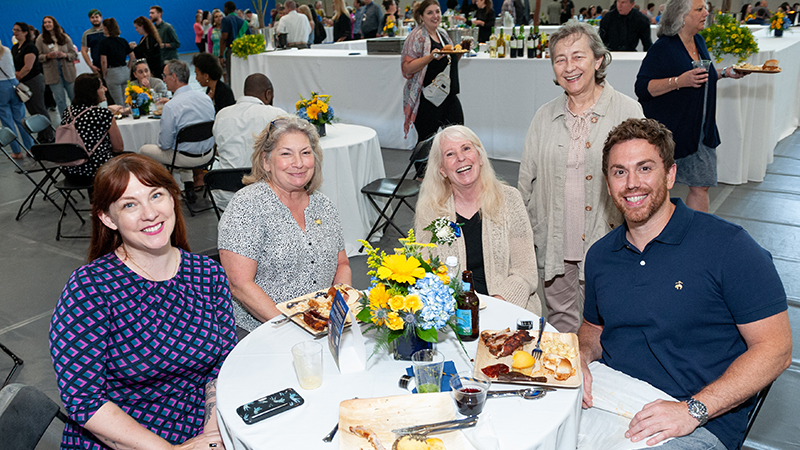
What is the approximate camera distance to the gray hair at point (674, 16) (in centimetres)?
333

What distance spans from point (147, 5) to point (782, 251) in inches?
824

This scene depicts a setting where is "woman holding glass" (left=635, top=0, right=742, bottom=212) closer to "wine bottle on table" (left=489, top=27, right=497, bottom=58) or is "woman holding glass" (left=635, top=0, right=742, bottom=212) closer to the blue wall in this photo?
"wine bottle on table" (left=489, top=27, right=497, bottom=58)

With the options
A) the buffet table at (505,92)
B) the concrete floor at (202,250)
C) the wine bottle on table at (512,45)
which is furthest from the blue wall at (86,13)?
the wine bottle on table at (512,45)

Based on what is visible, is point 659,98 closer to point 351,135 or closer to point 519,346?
point 351,135

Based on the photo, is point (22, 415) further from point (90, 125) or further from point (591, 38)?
point (90, 125)

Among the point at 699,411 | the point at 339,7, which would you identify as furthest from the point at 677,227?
the point at 339,7

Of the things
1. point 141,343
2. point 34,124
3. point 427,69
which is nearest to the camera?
point 141,343

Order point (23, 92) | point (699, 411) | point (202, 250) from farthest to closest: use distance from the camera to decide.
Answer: point (23, 92) → point (202, 250) → point (699, 411)

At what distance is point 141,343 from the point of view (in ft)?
5.49

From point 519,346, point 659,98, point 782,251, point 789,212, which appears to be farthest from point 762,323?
point 789,212

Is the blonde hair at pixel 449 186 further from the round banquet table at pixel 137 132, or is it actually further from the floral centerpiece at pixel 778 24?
the floral centerpiece at pixel 778 24

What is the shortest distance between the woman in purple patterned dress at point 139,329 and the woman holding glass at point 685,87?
2898mm

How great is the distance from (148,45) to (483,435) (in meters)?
8.74

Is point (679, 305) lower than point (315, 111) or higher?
lower
